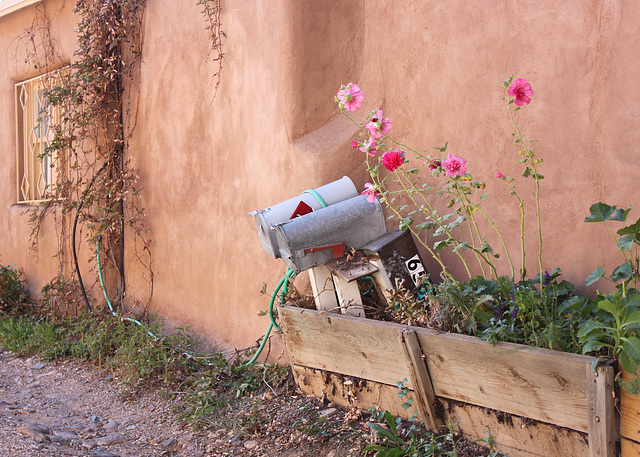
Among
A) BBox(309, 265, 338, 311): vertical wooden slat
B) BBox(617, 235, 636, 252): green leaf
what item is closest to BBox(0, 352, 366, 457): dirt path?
BBox(309, 265, 338, 311): vertical wooden slat

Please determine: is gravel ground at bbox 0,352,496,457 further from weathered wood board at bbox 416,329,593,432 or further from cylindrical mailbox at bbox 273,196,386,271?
cylindrical mailbox at bbox 273,196,386,271

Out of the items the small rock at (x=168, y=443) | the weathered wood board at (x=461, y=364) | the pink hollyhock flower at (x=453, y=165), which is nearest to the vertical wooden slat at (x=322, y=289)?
the weathered wood board at (x=461, y=364)

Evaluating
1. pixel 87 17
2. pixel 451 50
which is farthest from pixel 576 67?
pixel 87 17

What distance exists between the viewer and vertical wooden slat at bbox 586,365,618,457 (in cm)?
192

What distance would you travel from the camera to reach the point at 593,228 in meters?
2.48

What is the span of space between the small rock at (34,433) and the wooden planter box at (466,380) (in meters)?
1.41

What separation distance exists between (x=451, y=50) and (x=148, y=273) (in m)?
3.26

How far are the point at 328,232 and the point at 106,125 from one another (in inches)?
127

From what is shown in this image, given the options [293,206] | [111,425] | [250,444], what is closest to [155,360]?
[111,425]

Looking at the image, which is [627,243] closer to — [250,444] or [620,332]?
[620,332]

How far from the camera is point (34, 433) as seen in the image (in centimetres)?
323

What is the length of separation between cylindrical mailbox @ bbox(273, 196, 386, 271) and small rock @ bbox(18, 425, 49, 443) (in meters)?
1.65

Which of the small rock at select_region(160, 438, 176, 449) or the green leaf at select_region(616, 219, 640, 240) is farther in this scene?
the small rock at select_region(160, 438, 176, 449)

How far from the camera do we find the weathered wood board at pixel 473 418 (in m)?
2.15
